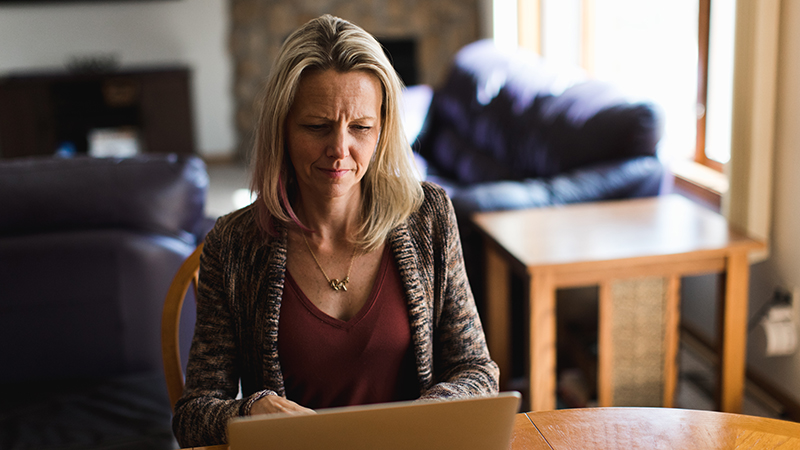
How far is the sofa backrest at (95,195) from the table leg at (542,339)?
0.86 metres

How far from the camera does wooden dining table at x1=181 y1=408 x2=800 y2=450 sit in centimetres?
87

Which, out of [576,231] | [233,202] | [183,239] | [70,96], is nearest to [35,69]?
[70,96]

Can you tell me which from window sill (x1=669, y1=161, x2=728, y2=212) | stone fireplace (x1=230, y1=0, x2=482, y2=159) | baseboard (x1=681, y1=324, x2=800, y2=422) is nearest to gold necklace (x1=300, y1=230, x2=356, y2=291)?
baseboard (x1=681, y1=324, x2=800, y2=422)

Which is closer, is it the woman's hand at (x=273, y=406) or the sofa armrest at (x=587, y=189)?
the woman's hand at (x=273, y=406)

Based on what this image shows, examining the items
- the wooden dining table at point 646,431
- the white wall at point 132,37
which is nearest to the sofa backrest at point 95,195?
the wooden dining table at point 646,431

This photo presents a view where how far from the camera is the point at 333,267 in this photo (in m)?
1.15

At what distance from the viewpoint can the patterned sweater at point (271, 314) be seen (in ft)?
3.58

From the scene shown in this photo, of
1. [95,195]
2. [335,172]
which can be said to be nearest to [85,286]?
[95,195]

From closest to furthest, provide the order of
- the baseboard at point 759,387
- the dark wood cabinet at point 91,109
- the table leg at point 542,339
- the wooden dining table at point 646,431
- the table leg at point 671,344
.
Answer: the wooden dining table at point 646,431 < the table leg at point 542,339 < the table leg at point 671,344 < the baseboard at point 759,387 < the dark wood cabinet at point 91,109

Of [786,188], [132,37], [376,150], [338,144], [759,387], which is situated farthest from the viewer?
[132,37]

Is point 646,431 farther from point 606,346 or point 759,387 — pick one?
point 759,387

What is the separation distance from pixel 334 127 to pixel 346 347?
333mm

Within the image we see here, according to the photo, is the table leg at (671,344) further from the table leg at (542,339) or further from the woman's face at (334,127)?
the woman's face at (334,127)

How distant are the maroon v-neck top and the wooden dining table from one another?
238 mm
